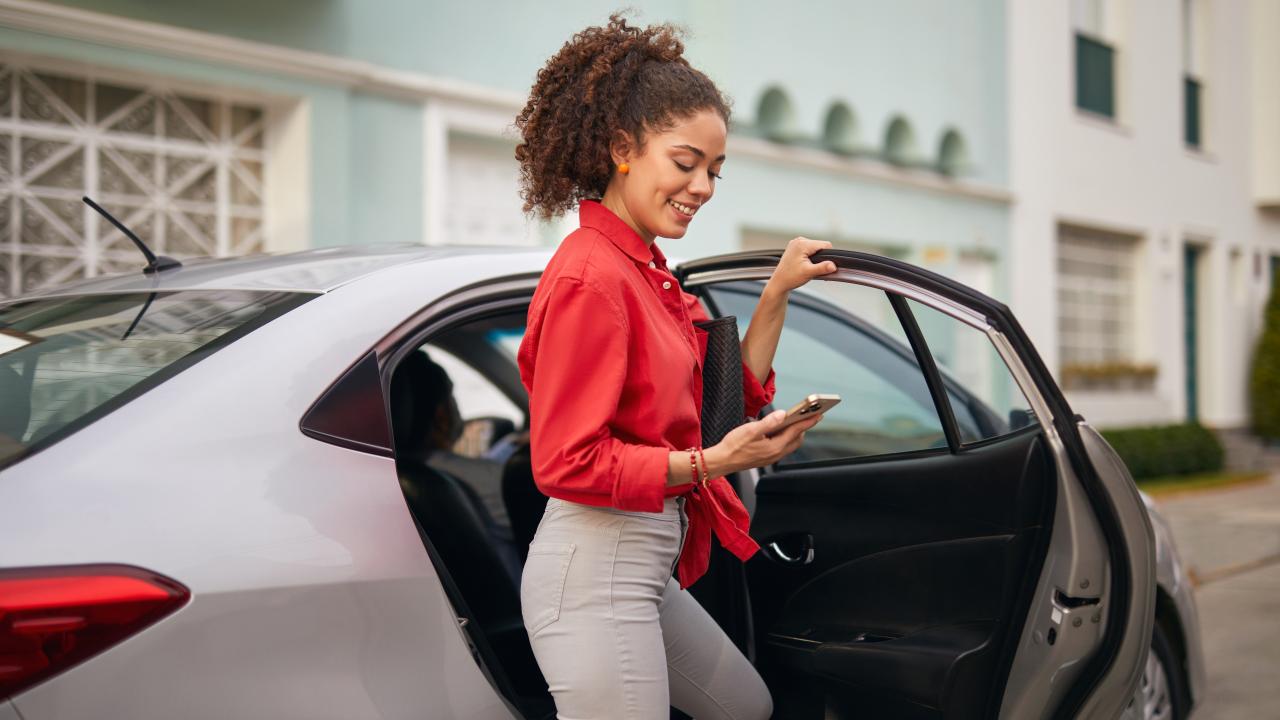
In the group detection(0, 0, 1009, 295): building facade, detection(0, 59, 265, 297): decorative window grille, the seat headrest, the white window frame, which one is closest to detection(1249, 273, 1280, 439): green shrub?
detection(0, 0, 1009, 295): building facade

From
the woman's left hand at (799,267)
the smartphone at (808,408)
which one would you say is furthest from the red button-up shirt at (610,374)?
the woman's left hand at (799,267)

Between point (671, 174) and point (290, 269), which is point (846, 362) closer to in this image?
point (671, 174)

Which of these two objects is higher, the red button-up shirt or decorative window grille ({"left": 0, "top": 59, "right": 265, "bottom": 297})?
decorative window grille ({"left": 0, "top": 59, "right": 265, "bottom": 297})

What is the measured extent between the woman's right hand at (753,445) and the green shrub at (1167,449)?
1156 cm

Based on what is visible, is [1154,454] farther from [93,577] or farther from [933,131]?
[93,577]

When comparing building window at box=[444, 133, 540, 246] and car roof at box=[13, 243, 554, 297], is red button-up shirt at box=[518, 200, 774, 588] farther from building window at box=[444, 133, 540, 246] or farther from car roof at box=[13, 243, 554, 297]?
building window at box=[444, 133, 540, 246]

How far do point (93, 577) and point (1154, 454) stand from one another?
13239 mm

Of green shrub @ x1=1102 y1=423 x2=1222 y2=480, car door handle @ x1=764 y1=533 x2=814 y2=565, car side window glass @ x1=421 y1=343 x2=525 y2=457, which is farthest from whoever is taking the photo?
green shrub @ x1=1102 y1=423 x2=1222 y2=480

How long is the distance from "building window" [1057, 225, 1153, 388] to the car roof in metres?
12.2

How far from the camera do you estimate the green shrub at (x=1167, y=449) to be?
12.8 meters

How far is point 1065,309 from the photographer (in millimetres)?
13852

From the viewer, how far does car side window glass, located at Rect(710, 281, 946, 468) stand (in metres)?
2.92

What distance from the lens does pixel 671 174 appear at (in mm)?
1897

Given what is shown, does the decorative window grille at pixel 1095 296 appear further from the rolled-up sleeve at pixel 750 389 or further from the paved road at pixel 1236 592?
the rolled-up sleeve at pixel 750 389
